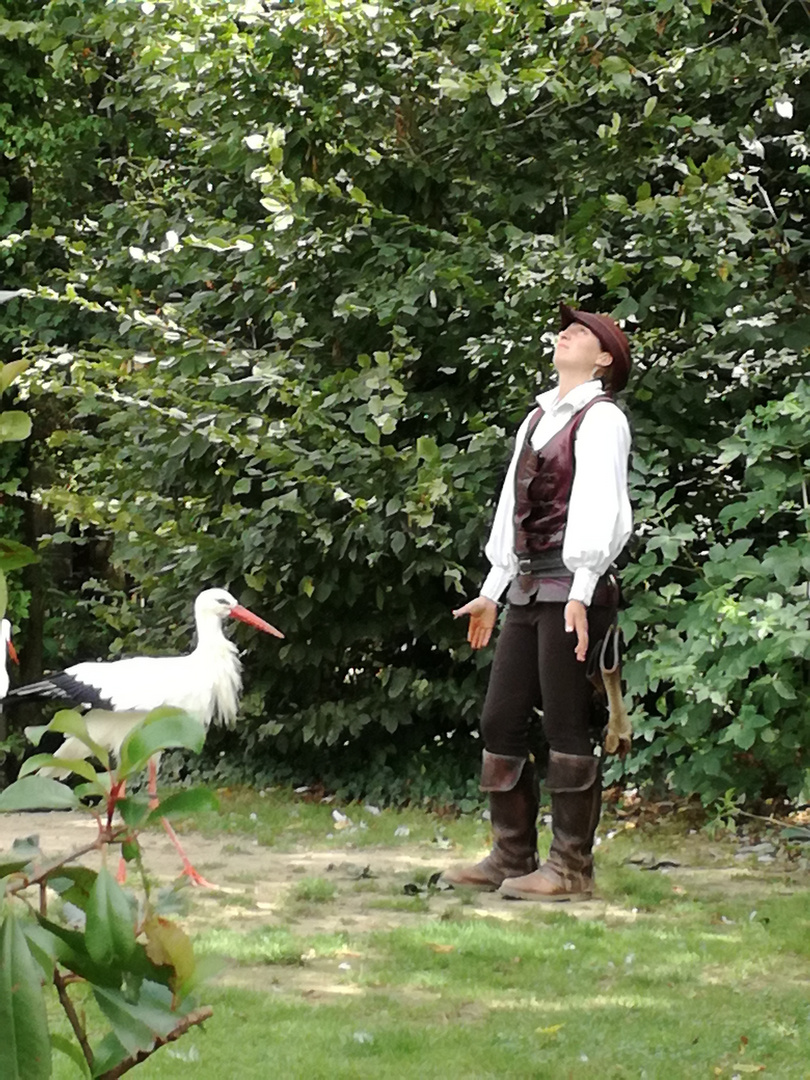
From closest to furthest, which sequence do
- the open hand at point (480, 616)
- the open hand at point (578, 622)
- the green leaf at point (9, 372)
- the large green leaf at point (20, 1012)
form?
the large green leaf at point (20, 1012) < the green leaf at point (9, 372) < the open hand at point (578, 622) < the open hand at point (480, 616)

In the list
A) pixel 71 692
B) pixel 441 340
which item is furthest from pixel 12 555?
pixel 441 340

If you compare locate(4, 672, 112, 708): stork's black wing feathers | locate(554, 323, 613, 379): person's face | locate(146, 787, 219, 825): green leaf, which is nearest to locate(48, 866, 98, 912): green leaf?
locate(146, 787, 219, 825): green leaf

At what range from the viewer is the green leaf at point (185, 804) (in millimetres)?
1208

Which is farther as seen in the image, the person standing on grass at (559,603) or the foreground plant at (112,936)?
the person standing on grass at (559,603)

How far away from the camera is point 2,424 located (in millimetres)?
1200

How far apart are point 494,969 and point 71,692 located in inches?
113

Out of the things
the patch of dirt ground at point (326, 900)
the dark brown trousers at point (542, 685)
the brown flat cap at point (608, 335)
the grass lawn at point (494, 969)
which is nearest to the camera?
the grass lawn at point (494, 969)

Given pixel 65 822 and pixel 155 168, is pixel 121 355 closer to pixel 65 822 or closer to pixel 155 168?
pixel 155 168

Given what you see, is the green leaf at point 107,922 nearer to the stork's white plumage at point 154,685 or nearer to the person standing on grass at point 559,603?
the person standing on grass at point 559,603

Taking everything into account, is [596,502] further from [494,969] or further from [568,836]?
[494,969]

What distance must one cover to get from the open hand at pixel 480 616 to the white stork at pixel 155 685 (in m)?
1.36

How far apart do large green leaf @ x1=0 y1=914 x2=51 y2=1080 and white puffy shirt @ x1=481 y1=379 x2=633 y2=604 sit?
415 centimetres

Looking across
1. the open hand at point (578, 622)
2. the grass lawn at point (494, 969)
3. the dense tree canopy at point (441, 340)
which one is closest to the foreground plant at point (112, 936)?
the grass lawn at point (494, 969)

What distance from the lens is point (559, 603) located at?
534cm
